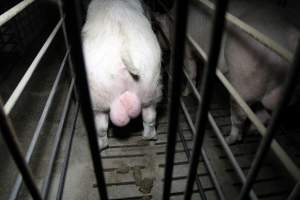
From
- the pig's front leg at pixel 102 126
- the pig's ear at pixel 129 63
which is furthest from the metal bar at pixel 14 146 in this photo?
the pig's front leg at pixel 102 126

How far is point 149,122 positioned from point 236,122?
51 centimetres

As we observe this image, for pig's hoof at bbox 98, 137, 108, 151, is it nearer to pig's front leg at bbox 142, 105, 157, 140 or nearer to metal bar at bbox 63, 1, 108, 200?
pig's front leg at bbox 142, 105, 157, 140

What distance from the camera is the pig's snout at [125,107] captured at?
133cm

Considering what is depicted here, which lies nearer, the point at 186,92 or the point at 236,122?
the point at 236,122

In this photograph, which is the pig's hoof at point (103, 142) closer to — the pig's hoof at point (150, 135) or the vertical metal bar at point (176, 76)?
the pig's hoof at point (150, 135)

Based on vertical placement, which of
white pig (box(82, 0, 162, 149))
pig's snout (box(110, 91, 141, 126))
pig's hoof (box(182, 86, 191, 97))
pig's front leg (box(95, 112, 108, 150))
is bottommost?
pig's hoof (box(182, 86, 191, 97))

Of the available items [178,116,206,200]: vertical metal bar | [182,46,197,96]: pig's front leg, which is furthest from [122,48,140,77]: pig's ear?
[182,46,197,96]: pig's front leg

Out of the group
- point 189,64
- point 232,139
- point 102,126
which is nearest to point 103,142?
point 102,126

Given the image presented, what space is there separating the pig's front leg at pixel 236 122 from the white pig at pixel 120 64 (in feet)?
1.50

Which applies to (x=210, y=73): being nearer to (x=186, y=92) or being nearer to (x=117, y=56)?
(x=117, y=56)

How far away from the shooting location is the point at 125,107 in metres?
1.34

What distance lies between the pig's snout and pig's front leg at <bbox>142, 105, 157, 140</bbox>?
18 centimetres

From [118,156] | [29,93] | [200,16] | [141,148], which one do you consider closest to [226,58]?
[200,16]

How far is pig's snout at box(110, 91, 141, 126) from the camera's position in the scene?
1334mm
